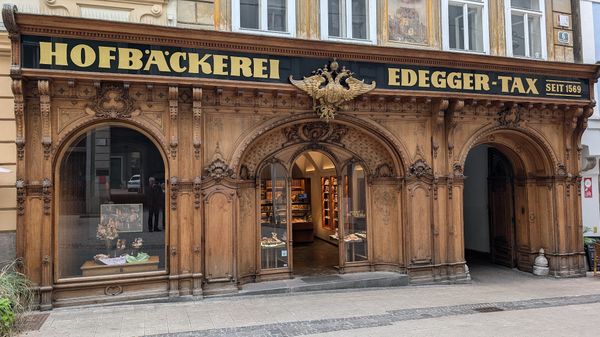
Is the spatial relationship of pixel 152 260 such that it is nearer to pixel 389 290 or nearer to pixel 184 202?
pixel 184 202

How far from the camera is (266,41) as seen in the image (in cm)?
879

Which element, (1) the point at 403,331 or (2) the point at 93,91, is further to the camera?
(2) the point at 93,91

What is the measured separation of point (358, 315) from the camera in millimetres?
7656

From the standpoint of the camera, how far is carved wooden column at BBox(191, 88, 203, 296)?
8.57 metres

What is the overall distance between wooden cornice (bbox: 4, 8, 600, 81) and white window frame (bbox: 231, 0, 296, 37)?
65 centimetres

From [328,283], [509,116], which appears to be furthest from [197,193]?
[509,116]

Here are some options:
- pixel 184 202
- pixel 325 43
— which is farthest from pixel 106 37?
pixel 325 43

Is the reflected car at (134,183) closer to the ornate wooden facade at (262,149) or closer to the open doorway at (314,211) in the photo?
the ornate wooden facade at (262,149)

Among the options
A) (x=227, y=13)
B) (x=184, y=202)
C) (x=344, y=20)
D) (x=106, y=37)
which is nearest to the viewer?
(x=106, y=37)

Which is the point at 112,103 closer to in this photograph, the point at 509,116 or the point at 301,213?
the point at 301,213

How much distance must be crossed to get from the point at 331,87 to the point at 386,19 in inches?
92.2

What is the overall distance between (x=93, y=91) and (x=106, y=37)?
1.01m

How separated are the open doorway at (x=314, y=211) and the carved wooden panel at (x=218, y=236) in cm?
333

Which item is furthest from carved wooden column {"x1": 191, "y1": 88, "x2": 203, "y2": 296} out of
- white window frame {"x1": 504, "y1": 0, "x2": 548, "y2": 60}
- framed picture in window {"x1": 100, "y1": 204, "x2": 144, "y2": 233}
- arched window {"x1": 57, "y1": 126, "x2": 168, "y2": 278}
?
white window frame {"x1": 504, "y1": 0, "x2": 548, "y2": 60}
